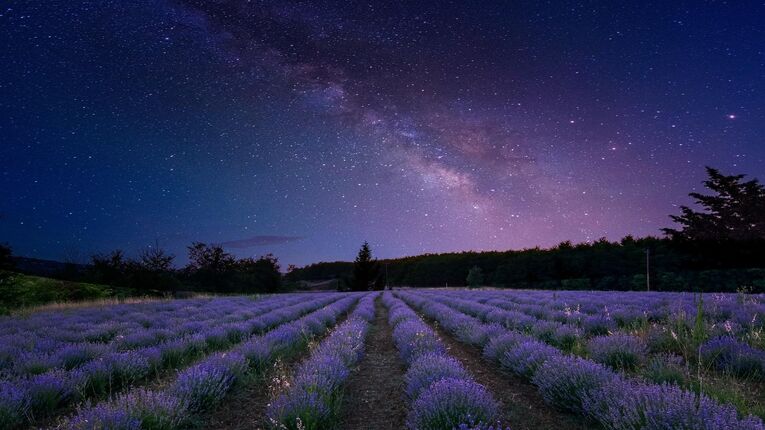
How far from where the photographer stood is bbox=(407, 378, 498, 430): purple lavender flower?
265 centimetres

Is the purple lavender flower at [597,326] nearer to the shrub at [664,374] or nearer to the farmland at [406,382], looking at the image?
the farmland at [406,382]

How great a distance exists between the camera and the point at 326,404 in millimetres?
3316

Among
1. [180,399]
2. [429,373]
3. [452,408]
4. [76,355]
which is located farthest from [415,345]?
[76,355]

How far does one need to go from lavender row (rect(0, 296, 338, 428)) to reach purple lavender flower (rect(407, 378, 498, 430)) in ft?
9.71

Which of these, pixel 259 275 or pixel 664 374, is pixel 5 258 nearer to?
pixel 664 374

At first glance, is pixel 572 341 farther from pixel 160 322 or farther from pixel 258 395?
pixel 160 322

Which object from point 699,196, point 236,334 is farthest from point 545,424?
point 699,196

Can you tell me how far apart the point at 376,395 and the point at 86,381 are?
3215 mm

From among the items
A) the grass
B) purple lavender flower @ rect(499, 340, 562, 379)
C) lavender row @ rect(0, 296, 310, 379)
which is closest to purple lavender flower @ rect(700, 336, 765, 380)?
purple lavender flower @ rect(499, 340, 562, 379)

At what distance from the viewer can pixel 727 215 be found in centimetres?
3225

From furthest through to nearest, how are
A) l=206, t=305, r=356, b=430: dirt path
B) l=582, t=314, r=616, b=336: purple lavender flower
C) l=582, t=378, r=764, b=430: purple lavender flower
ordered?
l=582, t=314, r=616, b=336: purple lavender flower → l=206, t=305, r=356, b=430: dirt path → l=582, t=378, r=764, b=430: purple lavender flower

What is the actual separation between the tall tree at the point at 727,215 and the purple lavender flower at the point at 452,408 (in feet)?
132

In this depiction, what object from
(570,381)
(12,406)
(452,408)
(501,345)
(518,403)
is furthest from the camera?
(501,345)

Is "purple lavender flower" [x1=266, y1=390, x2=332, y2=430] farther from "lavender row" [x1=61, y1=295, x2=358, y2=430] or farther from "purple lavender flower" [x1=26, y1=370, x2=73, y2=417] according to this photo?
"purple lavender flower" [x1=26, y1=370, x2=73, y2=417]
